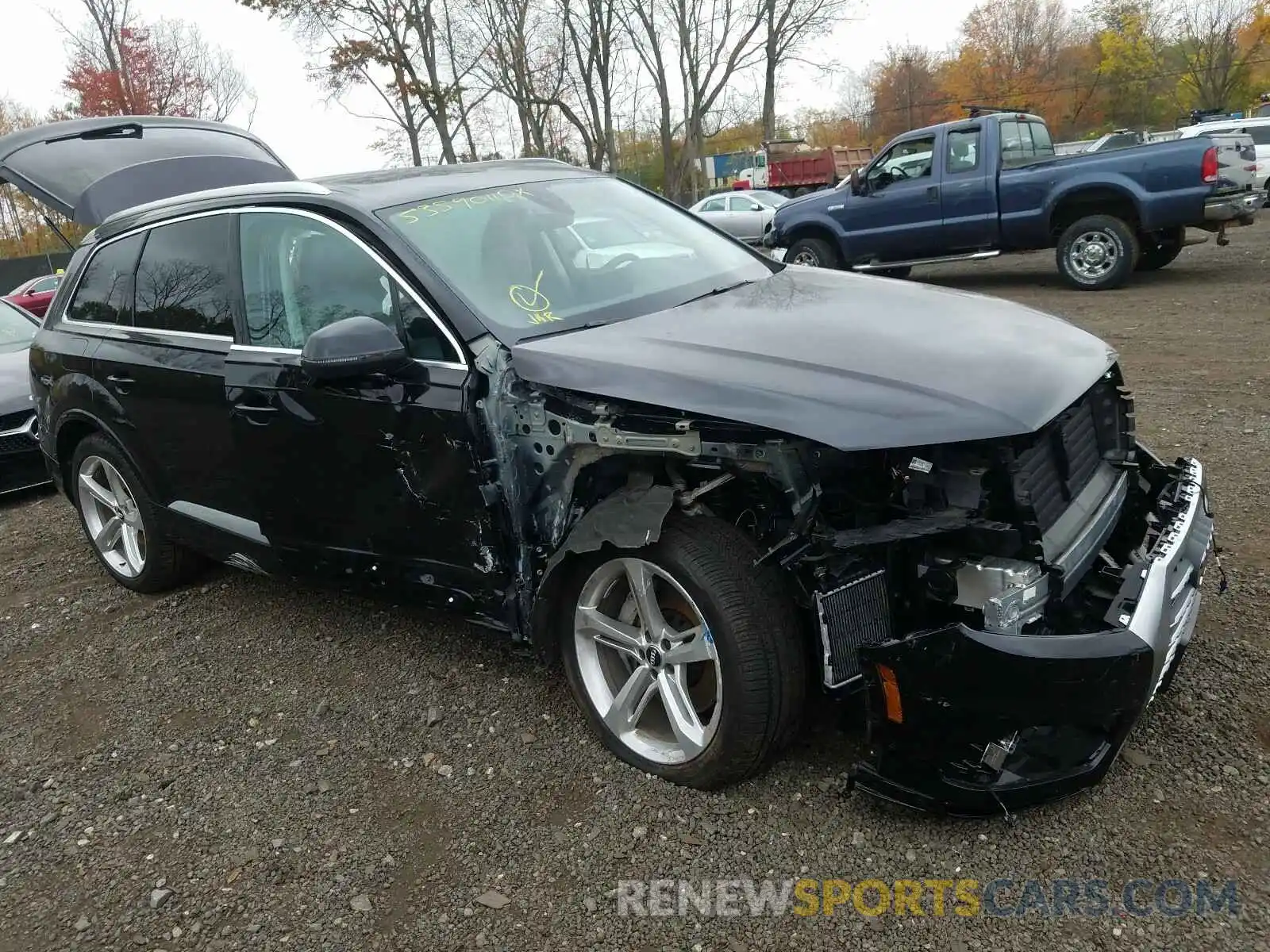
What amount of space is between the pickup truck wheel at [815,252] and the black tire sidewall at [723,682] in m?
9.98

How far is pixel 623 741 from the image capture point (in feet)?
9.46

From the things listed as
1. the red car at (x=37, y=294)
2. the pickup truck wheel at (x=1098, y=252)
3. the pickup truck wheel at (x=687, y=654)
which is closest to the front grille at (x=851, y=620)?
the pickup truck wheel at (x=687, y=654)

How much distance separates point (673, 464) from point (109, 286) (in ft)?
10.3

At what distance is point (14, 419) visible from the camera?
6402 mm

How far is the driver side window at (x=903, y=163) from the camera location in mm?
11281

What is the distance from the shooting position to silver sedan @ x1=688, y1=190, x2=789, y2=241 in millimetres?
19906

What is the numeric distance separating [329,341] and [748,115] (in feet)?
137

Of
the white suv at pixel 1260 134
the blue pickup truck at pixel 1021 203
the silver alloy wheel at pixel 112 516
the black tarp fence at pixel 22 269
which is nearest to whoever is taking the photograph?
the silver alloy wheel at pixel 112 516

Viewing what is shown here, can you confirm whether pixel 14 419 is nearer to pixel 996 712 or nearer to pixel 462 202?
pixel 462 202

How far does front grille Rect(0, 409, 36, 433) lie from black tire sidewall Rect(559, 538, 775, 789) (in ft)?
17.5

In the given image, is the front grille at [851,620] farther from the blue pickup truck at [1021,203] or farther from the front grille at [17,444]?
the blue pickup truck at [1021,203]

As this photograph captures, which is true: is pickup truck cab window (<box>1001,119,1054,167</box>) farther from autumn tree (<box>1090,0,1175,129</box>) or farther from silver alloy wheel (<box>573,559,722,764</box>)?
autumn tree (<box>1090,0,1175,129</box>)

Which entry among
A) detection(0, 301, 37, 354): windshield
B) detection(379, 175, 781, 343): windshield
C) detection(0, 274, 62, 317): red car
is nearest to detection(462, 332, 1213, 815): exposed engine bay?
detection(379, 175, 781, 343): windshield

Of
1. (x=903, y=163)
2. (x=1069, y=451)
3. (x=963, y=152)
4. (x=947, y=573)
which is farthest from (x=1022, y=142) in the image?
(x=947, y=573)
